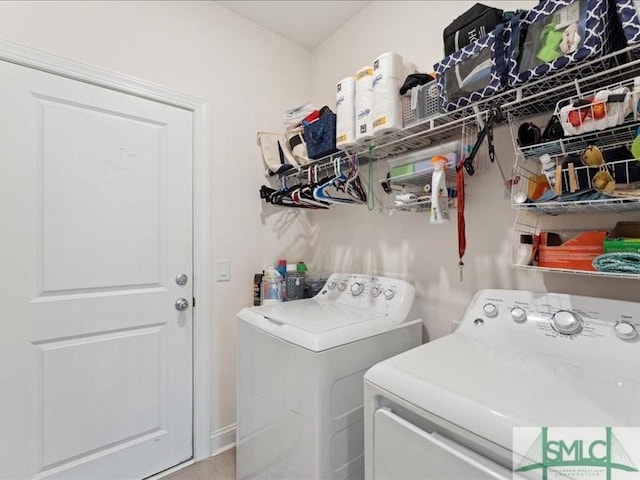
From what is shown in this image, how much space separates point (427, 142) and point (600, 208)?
2.52 feet

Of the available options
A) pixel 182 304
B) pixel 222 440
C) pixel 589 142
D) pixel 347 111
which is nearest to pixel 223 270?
pixel 182 304

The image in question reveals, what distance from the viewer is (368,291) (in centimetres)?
167

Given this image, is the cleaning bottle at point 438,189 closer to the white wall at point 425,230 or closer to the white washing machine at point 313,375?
the white wall at point 425,230

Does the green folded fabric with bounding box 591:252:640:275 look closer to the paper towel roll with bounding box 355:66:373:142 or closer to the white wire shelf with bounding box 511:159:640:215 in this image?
the white wire shelf with bounding box 511:159:640:215

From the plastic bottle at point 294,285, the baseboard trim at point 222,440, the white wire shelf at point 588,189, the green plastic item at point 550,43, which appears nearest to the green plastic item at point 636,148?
the white wire shelf at point 588,189

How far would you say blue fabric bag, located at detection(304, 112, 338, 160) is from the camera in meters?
1.74

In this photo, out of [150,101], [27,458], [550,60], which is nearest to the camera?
[550,60]

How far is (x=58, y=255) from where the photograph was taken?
1537 mm

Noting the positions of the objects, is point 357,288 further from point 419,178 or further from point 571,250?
point 571,250

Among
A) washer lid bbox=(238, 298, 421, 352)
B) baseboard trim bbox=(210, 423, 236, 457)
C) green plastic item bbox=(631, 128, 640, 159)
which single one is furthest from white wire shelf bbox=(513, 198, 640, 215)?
baseboard trim bbox=(210, 423, 236, 457)

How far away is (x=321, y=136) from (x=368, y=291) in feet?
2.87

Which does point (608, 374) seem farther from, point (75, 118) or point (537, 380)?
point (75, 118)

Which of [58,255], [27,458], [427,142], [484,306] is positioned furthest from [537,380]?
[27,458]

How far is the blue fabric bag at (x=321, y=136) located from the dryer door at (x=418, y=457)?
1.30 metres
